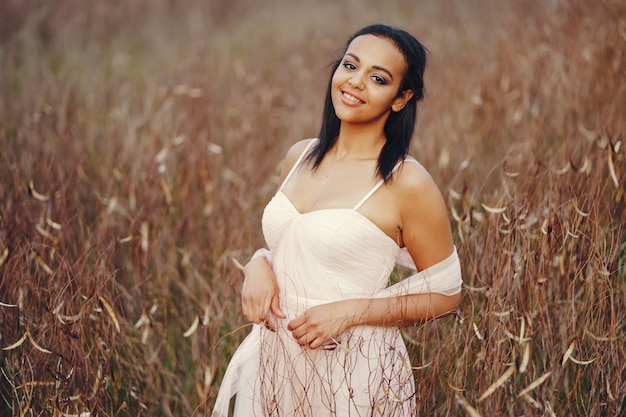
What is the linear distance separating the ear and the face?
2cm

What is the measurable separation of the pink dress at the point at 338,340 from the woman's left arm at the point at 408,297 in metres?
0.05

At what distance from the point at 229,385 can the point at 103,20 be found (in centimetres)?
665

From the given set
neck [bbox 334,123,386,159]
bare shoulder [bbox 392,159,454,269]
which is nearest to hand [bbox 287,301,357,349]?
bare shoulder [bbox 392,159,454,269]

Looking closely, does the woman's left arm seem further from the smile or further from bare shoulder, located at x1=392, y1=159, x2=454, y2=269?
the smile

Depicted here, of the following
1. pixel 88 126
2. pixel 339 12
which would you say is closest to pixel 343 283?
pixel 88 126

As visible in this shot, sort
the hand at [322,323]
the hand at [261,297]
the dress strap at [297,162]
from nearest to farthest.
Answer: the hand at [322,323] < the hand at [261,297] < the dress strap at [297,162]

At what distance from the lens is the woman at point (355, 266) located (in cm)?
197

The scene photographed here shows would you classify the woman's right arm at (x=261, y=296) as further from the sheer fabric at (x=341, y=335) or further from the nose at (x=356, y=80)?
the nose at (x=356, y=80)

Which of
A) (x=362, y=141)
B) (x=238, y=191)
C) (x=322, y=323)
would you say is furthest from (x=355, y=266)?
(x=238, y=191)

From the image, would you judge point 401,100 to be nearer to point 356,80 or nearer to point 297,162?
point 356,80

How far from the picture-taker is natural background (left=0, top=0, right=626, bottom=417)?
2.30 m

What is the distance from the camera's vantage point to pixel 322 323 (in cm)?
193

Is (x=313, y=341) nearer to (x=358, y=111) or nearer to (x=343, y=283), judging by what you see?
(x=343, y=283)

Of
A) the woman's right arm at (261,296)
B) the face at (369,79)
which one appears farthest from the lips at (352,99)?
Answer: the woman's right arm at (261,296)
